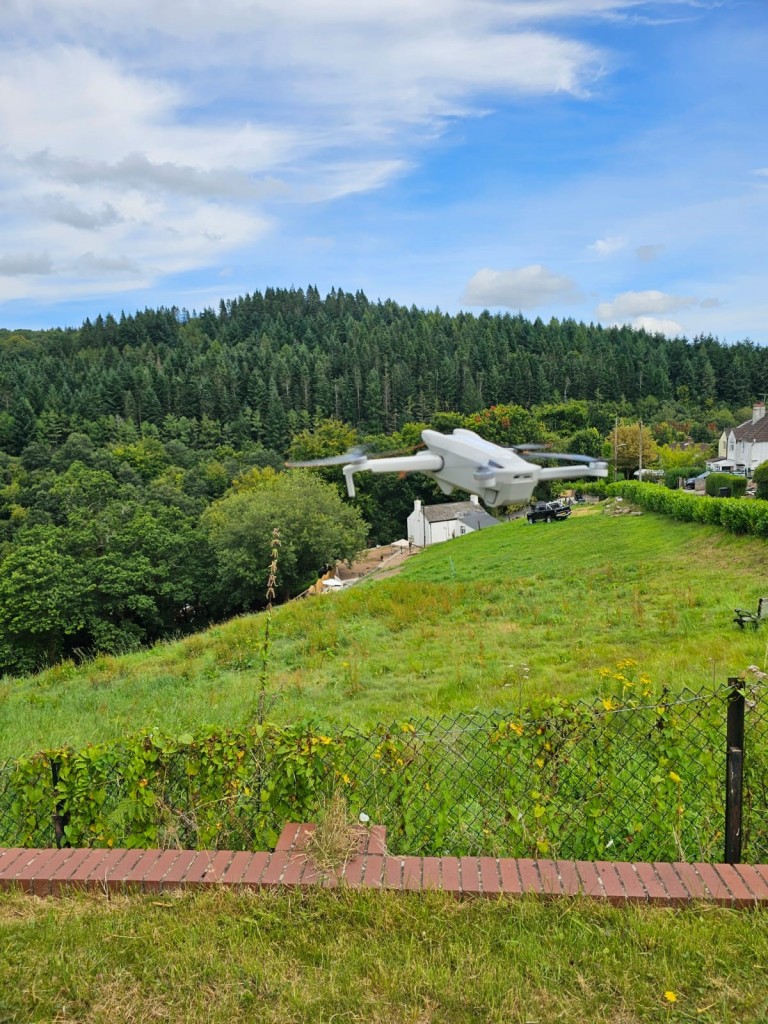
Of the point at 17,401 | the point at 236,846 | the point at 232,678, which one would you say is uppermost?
the point at 17,401

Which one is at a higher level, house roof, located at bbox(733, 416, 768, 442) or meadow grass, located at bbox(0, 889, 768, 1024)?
house roof, located at bbox(733, 416, 768, 442)

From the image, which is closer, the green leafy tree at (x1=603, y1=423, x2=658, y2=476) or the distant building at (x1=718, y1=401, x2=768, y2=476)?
the green leafy tree at (x1=603, y1=423, x2=658, y2=476)

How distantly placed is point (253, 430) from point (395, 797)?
2.49m

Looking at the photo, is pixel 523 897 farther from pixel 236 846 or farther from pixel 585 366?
pixel 585 366

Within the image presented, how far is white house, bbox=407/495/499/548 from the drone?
2.14 feet

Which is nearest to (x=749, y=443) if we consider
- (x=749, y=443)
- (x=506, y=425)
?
(x=749, y=443)

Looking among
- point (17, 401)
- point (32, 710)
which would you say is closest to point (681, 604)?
point (32, 710)

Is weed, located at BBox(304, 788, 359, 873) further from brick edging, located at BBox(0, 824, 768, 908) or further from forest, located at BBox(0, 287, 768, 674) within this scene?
forest, located at BBox(0, 287, 768, 674)

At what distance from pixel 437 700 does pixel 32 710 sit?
638cm

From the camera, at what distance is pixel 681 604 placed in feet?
42.9

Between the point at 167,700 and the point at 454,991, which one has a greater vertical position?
the point at 454,991

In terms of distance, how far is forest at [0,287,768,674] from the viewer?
10.1ft

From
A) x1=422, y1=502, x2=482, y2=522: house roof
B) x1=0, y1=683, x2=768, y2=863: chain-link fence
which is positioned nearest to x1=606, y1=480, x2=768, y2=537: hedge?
x1=0, y1=683, x2=768, y2=863: chain-link fence

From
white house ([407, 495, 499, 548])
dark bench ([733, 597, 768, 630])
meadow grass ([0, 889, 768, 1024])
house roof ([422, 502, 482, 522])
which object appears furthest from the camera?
dark bench ([733, 597, 768, 630])
